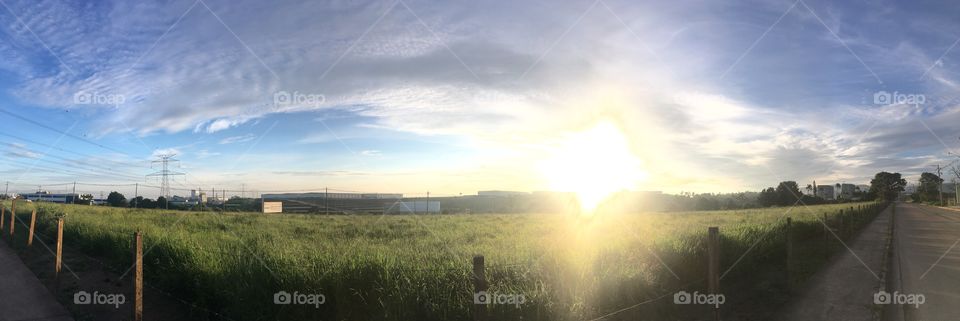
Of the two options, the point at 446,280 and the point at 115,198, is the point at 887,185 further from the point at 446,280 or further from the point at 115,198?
the point at 115,198

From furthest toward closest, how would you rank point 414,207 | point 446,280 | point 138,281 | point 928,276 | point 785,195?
point 785,195, point 414,207, point 928,276, point 138,281, point 446,280

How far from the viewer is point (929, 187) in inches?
4134

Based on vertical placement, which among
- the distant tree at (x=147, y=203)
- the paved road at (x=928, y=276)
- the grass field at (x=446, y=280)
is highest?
the distant tree at (x=147, y=203)

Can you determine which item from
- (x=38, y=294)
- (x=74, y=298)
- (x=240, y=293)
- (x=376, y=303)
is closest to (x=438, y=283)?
(x=376, y=303)

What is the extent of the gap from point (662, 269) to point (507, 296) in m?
4.00

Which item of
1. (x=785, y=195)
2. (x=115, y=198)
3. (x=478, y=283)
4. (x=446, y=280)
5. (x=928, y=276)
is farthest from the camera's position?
(x=785, y=195)

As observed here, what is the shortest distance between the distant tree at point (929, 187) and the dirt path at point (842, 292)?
11069 cm

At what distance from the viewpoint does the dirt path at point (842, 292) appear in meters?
8.25

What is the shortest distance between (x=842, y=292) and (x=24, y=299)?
16910 mm

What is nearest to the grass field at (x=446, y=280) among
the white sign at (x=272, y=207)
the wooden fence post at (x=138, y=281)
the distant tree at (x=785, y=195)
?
the wooden fence post at (x=138, y=281)

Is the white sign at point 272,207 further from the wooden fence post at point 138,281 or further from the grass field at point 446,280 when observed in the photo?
the wooden fence post at point 138,281

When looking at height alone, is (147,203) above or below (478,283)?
above

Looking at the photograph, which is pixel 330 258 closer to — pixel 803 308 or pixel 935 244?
pixel 803 308

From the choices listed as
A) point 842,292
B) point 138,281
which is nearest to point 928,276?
point 842,292
